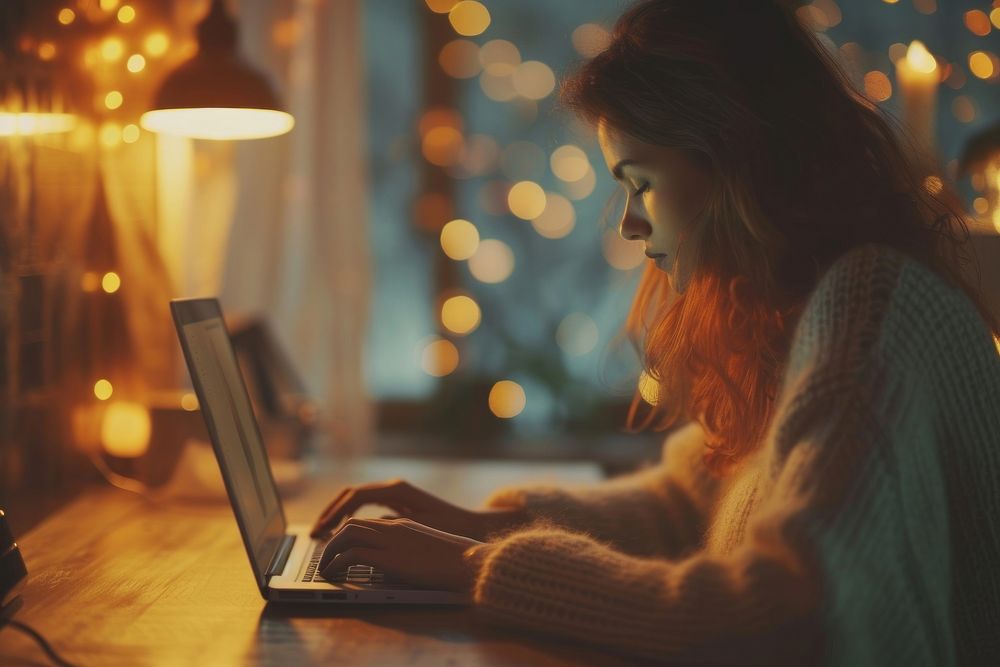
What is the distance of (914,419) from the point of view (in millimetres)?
835

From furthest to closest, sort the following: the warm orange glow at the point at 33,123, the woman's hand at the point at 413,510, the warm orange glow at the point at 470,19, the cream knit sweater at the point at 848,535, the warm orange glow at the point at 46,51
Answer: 1. the warm orange glow at the point at 470,19
2. the warm orange glow at the point at 46,51
3. the warm orange glow at the point at 33,123
4. the woman's hand at the point at 413,510
5. the cream knit sweater at the point at 848,535

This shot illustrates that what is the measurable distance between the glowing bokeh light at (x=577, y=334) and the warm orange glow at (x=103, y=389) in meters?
1.09

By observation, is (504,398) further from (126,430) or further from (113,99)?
(113,99)

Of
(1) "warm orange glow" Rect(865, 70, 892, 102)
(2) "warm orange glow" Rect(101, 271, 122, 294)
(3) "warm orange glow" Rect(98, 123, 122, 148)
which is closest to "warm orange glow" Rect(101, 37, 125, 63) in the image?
(3) "warm orange glow" Rect(98, 123, 122, 148)

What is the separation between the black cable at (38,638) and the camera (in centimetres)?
86

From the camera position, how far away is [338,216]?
218 cm

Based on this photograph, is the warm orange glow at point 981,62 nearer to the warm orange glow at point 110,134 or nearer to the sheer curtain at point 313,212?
the sheer curtain at point 313,212

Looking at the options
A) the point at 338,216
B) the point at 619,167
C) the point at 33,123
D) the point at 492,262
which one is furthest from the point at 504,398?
the point at 619,167

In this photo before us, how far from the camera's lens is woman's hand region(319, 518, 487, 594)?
0.99 m

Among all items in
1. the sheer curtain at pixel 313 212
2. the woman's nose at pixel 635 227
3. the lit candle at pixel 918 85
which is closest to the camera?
the woman's nose at pixel 635 227

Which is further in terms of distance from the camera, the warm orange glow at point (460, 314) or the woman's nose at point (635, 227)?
the warm orange glow at point (460, 314)

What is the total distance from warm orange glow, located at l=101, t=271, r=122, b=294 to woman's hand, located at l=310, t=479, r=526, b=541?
0.70 m

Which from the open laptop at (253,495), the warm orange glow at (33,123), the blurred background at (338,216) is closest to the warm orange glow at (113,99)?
the blurred background at (338,216)

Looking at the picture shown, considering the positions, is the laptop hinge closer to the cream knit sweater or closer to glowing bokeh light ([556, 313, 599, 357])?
the cream knit sweater
